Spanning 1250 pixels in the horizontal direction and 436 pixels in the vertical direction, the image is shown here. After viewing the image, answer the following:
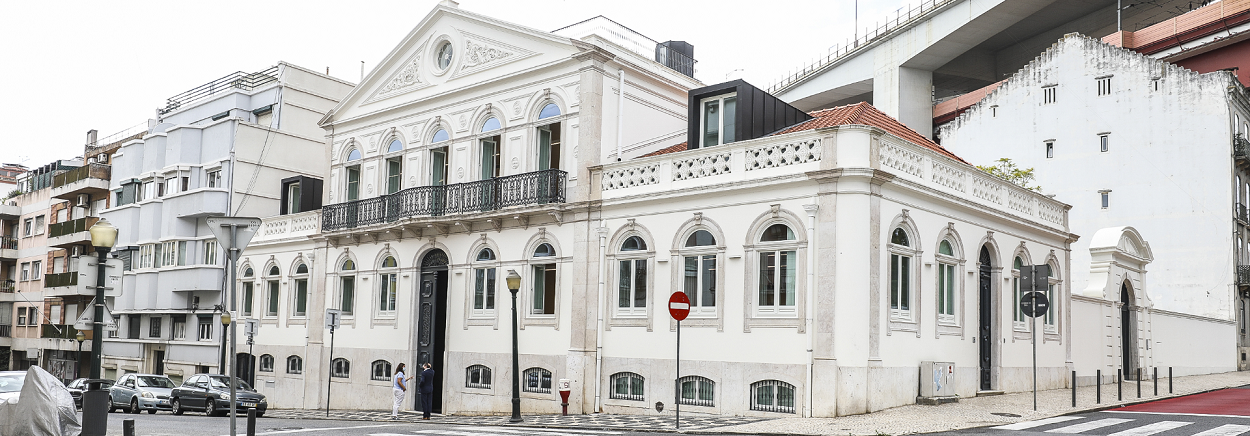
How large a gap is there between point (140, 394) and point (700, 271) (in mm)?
18722

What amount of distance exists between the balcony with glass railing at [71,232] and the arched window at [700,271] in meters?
38.5

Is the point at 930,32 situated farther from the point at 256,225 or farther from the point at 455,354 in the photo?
the point at 256,225

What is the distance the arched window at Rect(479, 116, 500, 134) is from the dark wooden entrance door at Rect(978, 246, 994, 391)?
1242 cm

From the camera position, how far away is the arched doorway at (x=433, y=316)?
2652cm

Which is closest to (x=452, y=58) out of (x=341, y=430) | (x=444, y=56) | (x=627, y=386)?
(x=444, y=56)

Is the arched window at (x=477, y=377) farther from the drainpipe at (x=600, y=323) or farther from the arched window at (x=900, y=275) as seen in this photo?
the arched window at (x=900, y=275)

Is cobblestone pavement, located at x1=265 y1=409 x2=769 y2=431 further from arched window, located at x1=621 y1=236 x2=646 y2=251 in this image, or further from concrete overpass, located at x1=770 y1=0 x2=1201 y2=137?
concrete overpass, located at x1=770 y1=0 x2=1201 y2=137

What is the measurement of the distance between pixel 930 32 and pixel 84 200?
1763 inches

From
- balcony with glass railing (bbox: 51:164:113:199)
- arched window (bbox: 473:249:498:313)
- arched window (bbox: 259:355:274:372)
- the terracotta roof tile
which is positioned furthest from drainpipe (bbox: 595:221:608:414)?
balcony with glass railing (bbox: 51:164:113:199)

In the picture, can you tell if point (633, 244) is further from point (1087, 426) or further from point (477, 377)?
point (1087, 426)

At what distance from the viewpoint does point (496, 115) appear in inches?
1029

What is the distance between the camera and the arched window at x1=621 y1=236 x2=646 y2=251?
22.1 metres

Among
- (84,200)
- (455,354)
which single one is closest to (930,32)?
(455,354)

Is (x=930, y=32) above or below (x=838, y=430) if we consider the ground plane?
above
